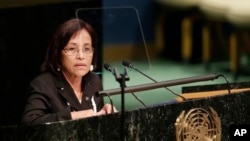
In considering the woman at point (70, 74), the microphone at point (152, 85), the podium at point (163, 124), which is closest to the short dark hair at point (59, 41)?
Answer: the woman at point (70, 74)

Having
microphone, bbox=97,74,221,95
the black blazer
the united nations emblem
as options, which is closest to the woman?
the black blazer

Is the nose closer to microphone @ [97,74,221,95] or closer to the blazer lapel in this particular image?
the blazer lapel

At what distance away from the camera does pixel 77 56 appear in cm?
301

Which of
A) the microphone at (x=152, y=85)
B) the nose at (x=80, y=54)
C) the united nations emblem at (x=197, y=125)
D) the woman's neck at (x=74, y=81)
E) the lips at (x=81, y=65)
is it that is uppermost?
the nose at (x=80, y=54)

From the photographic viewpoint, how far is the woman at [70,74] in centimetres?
290

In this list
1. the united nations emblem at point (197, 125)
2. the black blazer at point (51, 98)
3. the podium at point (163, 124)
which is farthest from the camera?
the black blazer at point (51, 98)

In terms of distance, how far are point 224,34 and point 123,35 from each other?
Answer: 3.45ft

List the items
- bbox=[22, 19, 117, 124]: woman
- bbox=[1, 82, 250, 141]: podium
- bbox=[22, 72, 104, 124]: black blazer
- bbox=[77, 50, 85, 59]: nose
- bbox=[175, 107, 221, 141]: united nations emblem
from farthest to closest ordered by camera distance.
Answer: bbox=[77, 50, 85, 59]: nose → bbox=[22, 19, 117, 124]: woman → bbox=[22, 72, 104, 124]: black blazer → bbox=[175, 107, 221, 141]: united nations emblem → bbox=[1, 82, 250, 141]: podium

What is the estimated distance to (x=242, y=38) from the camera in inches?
229

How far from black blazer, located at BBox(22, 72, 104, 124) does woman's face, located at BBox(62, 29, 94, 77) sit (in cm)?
6

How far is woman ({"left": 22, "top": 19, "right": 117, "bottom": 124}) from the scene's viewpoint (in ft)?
9.53

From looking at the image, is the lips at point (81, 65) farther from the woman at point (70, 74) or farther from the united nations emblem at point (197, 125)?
the united nations emblem at point (197, 125)

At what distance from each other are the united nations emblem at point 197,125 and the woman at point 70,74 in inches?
23.4

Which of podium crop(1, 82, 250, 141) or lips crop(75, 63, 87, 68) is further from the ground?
lips crop(75, 63, 87, 68)
